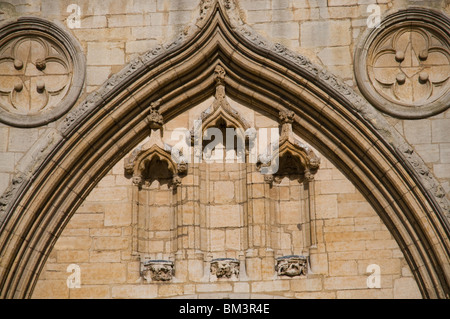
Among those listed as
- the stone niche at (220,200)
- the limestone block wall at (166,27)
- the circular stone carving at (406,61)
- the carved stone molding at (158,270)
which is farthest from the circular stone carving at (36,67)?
the circular stone carving at (406,61)

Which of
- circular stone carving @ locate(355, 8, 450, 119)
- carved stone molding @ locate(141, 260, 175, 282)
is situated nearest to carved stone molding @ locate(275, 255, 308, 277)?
carved stone molding @ locate(141, 260, 175, 282)

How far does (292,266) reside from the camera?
45.5 ft

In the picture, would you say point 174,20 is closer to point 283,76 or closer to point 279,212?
point 283,76

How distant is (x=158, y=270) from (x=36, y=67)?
2968 millimetres

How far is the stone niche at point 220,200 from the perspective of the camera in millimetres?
13984

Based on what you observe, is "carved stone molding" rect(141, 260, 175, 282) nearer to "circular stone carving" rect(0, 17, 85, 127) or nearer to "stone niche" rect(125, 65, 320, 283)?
"stone niche" rect(125, 65, 320, 283)

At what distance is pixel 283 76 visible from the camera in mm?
14258

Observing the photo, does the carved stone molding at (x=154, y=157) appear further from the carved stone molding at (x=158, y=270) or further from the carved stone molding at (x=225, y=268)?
the carved stone molding at (x=225, y=268)

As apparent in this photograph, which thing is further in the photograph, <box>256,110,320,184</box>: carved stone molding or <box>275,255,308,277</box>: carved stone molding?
<box>256,110,320,184</box>: carved stone molding

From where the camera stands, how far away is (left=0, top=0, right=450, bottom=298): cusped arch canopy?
45.0 ft

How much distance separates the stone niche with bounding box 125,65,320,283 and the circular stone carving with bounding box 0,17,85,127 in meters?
1.13

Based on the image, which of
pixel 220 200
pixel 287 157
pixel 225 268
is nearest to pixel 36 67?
pixel 220 200

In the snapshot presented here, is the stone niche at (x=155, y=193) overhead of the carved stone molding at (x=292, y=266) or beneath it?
overhead

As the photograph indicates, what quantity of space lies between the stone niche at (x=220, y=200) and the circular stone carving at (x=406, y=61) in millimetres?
1070
